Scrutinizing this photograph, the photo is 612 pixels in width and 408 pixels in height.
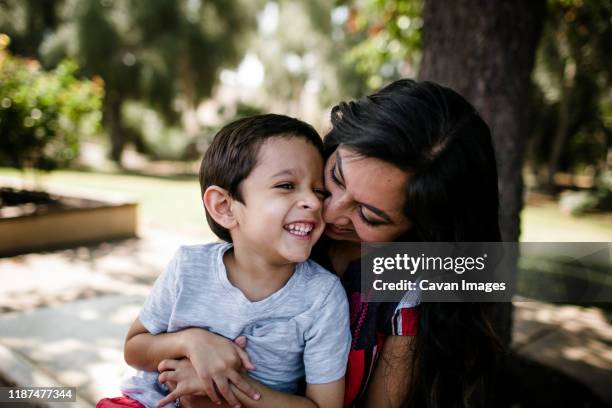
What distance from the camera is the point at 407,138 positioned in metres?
1.53

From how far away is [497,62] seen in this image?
8.69 ft

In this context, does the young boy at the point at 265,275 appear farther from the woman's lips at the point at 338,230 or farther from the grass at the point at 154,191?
the grass at the point at 154,191

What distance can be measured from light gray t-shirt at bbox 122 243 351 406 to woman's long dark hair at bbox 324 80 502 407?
0.29 meters

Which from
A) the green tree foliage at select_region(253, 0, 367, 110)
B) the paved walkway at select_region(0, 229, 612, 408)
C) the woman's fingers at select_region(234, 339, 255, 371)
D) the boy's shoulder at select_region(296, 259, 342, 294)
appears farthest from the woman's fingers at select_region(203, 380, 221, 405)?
the green tree foliage at select_region(253, 0, 367, 110)

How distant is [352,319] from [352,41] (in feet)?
91.1

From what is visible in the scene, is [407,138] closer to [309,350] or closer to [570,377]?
[309,350]

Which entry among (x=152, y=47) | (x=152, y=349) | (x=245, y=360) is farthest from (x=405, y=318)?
(x=152, y=47)

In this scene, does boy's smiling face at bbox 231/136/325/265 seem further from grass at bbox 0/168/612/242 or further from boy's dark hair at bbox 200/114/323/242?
grass at bbox 0/168/612/242

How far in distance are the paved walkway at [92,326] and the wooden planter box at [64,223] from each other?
43cm

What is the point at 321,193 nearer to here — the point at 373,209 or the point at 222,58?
the point at 373,209

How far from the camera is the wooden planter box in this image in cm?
637

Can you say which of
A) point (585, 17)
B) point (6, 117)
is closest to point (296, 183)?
point (585, 17)

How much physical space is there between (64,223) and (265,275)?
6.07m

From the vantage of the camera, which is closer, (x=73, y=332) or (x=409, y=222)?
(x=409, y=222)
